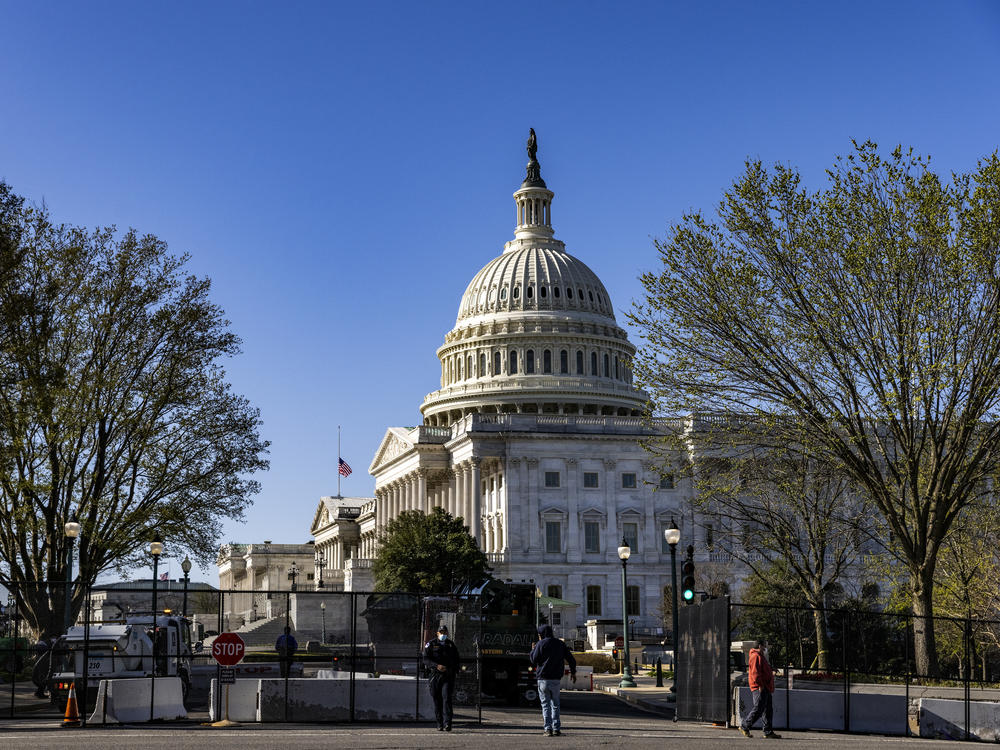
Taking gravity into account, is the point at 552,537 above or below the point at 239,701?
above

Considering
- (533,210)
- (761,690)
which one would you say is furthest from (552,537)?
(761,690)

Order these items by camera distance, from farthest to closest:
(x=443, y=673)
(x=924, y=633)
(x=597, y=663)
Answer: (x=597, y=663) → (x=924, y=633) → (x=443, y=673)

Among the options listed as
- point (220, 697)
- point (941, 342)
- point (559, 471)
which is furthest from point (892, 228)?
point (559, 471)

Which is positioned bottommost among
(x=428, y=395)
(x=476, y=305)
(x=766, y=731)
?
(x=766, y=731)

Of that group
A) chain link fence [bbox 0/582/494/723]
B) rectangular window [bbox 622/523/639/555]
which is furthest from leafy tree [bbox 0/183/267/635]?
rectangular window [bbox 622/523/639/555]

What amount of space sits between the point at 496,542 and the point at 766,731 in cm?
8597

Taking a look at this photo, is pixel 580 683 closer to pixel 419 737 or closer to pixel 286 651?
pixel 286 651

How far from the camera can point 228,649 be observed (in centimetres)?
2730

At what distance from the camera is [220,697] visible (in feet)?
93.9

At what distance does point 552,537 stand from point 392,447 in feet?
101

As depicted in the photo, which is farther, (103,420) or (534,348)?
(534,348)

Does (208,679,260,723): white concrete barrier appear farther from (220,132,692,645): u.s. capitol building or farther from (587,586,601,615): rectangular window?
(587,586,601,615): rectangular window

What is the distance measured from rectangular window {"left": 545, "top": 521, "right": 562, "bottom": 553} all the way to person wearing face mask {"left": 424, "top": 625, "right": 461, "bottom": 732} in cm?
8223

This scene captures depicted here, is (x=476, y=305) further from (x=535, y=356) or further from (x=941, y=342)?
(x=941, y=342)
